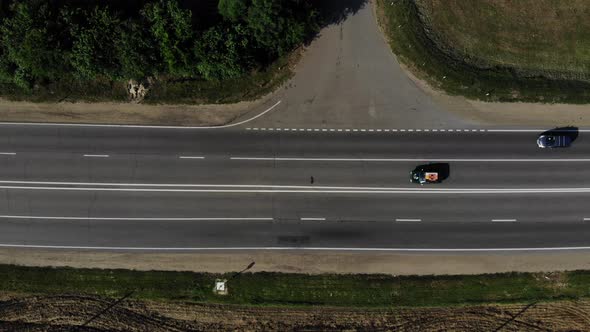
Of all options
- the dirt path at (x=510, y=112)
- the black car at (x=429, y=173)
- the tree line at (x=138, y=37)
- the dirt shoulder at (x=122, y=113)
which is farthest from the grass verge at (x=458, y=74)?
the dirt shoulder at (x=122, y=113)

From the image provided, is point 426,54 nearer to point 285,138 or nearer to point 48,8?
point 285,138

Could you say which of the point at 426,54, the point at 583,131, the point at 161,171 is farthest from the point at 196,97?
the point at 583,131

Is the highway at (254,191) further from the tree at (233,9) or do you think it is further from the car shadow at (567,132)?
the tree at (233,9)

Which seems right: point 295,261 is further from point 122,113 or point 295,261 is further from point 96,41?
point 96,41

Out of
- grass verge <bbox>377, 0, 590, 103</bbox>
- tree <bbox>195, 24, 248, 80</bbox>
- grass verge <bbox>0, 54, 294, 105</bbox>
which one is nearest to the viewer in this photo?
tree <bbox>195, 24, 248, 80</bbox>

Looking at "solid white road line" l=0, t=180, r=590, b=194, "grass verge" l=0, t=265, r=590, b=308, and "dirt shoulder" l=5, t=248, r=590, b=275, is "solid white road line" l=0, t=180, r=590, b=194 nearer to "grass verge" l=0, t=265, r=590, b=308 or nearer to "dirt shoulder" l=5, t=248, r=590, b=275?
"dirt shoulder" l=5, t=248, r=590, b=275

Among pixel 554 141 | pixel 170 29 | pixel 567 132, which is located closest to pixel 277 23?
pixel 170 29

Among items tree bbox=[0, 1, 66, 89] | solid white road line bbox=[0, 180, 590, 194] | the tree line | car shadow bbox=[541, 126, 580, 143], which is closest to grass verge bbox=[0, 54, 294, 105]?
the tree line
